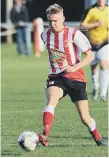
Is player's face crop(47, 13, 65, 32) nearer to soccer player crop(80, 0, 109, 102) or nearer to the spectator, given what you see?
soccer player crop(80, 0, 109, 102)

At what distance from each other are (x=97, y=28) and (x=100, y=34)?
5.5 inches

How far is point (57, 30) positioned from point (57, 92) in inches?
30.7

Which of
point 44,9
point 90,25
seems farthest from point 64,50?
point 44,9

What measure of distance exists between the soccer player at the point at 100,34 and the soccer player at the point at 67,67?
538 centimetres

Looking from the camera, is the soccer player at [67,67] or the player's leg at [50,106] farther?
the soccer player at [67,67]

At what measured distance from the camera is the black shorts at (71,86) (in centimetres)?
958

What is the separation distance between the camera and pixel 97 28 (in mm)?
15539

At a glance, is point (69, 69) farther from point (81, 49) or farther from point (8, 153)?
point (8, 153)

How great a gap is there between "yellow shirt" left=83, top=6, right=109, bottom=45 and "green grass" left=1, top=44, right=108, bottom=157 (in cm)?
127

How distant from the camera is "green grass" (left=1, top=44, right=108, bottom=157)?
931 centimetres

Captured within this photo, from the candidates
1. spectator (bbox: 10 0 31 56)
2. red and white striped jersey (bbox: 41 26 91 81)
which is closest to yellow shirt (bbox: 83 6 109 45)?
red and white striped jersey (bbox: 41 26 91 81)

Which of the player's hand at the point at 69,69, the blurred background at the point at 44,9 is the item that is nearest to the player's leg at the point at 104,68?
the player's hand at the point at 69,69

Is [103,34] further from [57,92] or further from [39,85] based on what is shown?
[57,92]

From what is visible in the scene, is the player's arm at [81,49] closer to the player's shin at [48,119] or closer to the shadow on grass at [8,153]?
the player's shin at [48,119]
